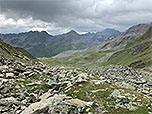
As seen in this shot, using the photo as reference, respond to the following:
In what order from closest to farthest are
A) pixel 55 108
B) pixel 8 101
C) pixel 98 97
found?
pixel 55 108, pixel 8 101, pixel 98 97

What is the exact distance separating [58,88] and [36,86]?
4.71 meters

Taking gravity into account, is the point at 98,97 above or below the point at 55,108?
below

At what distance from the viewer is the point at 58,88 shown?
29016mm

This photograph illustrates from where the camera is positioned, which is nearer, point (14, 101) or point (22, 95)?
point (14, 101)

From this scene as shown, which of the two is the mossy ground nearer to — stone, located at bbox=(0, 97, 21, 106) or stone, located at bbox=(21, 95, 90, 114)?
stone, located at bbox=(21, 95, 90, 114)

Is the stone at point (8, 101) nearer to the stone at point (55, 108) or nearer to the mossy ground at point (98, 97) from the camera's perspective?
the stone at point (55, 108)

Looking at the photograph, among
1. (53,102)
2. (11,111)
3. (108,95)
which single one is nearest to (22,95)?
(11,111)

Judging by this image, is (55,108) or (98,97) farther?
(98,97)

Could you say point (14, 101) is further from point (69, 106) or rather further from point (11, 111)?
point (69, 106)

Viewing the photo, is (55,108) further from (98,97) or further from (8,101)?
(98,97)

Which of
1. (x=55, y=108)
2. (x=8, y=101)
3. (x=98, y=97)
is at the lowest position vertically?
(x=98, y=97)

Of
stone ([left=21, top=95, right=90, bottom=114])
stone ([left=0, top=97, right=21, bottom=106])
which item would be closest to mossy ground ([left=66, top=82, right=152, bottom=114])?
stone ([left=21, top=95, right=90, bottom=114])

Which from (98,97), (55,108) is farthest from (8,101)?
(98,97)

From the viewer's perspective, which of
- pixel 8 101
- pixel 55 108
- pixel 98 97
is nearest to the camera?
pixel 55 108
